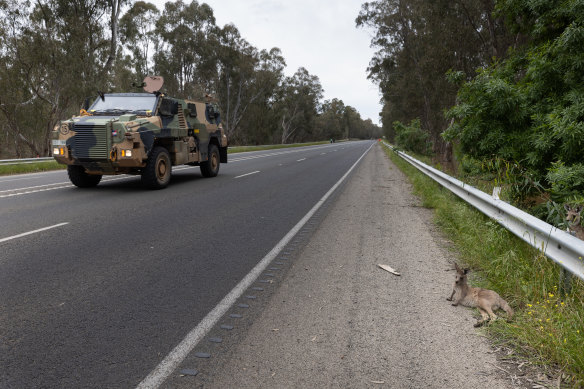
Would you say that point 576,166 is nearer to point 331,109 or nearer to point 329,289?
point 329,289

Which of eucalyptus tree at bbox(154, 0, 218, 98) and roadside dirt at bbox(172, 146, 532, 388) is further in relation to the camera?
eucalyptus tree at bbox(154, 0, 218, 98)

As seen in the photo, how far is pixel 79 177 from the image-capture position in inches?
427

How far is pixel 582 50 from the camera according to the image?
21.4ft

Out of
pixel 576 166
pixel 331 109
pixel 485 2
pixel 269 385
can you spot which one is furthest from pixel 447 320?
pixel 331 109

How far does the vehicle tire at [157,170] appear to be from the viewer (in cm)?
1045

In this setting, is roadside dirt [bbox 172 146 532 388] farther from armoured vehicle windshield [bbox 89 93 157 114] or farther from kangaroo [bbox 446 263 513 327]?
armoured vehicle windshield [bbox 89 93 157 114]

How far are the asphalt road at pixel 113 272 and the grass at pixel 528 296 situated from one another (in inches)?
102

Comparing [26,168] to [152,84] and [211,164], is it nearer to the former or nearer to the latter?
[211,164]

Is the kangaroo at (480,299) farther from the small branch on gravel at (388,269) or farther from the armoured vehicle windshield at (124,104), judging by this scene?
the armoured vehicle windshield at (124,104)

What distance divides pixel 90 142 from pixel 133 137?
41.4 inches

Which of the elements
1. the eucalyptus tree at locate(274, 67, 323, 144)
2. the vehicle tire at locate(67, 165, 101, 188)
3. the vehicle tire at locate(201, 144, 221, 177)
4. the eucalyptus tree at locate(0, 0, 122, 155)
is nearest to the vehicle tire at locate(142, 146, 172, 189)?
the vehicle tire at locate(67, 165, 101, 188)

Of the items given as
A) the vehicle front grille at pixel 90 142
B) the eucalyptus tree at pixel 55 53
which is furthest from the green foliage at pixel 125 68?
the vehicle front grille at pixel 90 142

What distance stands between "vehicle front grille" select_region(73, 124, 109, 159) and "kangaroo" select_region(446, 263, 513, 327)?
28.4 feet

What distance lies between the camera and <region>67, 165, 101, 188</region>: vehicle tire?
10789mm
